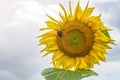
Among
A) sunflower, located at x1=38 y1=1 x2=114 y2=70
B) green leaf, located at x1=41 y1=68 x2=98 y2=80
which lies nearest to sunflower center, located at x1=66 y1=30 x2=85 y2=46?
sunflower, located at x1=38 y1=1 x2=114 y2=70

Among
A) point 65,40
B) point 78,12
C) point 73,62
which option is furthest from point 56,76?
point 78,12

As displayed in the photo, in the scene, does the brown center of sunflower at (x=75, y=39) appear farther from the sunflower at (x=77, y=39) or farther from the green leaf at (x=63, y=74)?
the green leaf at (x=63, y=74)

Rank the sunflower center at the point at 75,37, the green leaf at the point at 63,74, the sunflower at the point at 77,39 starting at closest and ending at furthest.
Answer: the green leaf at the point at 63,74 < the sunflower at the point at 77,39 < the sunflower center at the point at 75,37

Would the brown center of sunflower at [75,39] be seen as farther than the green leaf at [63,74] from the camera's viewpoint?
Yes

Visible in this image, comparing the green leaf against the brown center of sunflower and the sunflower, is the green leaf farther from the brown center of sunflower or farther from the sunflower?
the brown center of sunflower

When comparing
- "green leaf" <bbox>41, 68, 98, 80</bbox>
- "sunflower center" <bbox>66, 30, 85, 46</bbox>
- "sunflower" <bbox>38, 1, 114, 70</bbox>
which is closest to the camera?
"green leaf" <bbox>41, 68, 98, 80</bbox>

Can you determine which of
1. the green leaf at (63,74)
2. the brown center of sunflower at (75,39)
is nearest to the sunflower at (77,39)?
the brown center of sunflower at (75,39)

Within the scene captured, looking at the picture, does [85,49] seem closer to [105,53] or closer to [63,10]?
[105,53]

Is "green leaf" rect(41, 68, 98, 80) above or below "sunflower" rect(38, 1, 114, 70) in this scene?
below

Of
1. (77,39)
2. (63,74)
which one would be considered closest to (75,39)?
(77,39)
